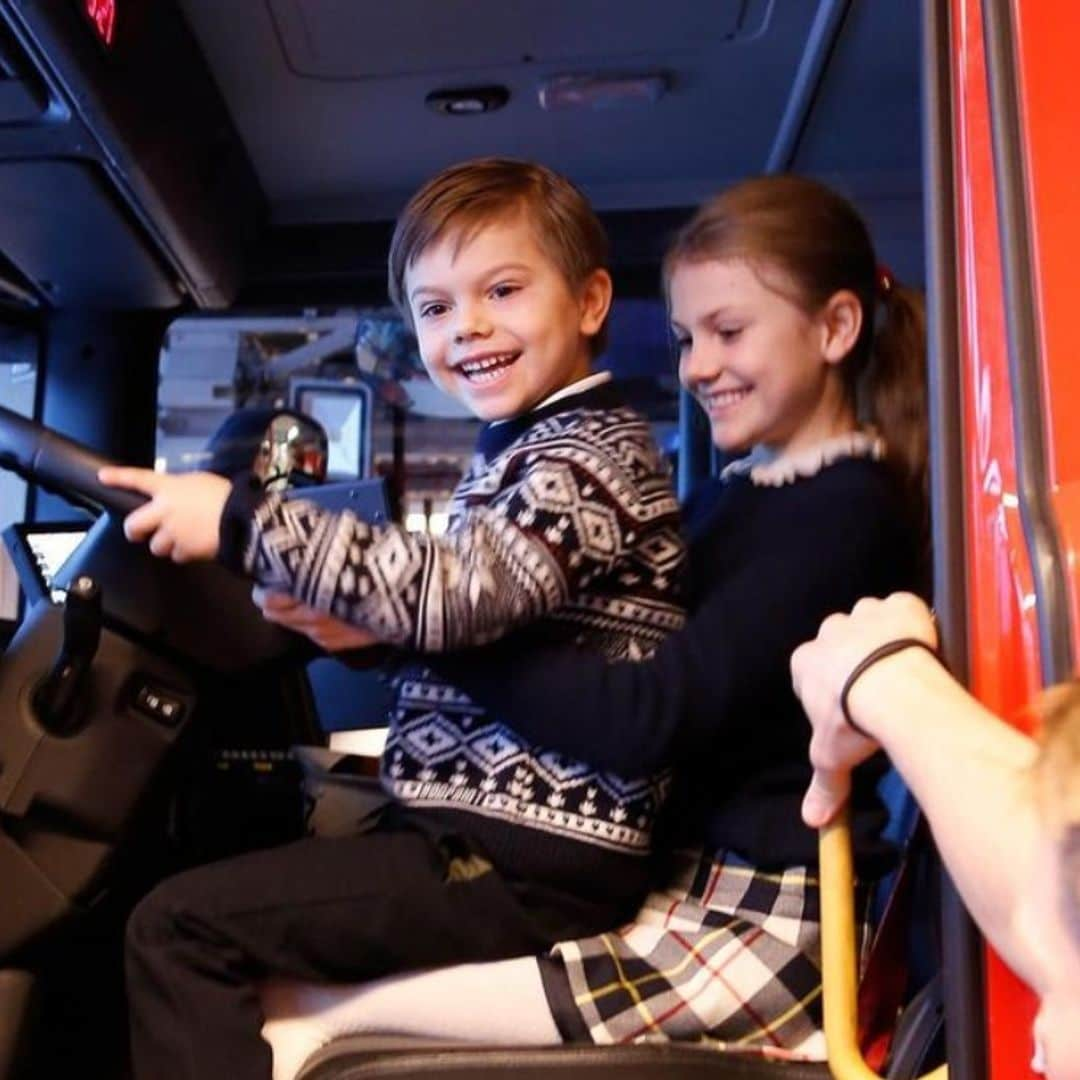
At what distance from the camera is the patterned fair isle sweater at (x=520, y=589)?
965mm

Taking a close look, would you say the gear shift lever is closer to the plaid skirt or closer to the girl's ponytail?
the plaid skirt

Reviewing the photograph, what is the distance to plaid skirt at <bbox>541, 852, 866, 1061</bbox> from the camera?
99 cm

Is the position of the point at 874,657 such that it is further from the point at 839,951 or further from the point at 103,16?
the point at 103,16

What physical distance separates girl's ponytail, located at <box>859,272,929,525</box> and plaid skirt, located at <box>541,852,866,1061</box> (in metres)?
0.40

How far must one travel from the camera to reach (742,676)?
105 cm

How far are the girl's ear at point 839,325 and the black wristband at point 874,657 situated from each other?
0.57 meters

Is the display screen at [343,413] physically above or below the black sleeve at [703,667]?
above

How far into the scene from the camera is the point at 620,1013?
3.25 feet

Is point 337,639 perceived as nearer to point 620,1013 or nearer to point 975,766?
point 620,1013

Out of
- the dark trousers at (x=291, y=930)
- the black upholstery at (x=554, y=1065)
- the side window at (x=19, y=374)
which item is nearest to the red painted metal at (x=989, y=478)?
the black upholstery at (x=554, y=1065)

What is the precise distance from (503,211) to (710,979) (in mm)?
693

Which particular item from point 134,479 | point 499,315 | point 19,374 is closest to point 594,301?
point 499,315

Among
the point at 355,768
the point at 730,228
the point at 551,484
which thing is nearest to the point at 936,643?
the point at 551,484

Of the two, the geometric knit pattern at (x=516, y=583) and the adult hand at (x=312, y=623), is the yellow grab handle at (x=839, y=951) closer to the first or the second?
the geometric knit pattern at (x=516, y=583)
